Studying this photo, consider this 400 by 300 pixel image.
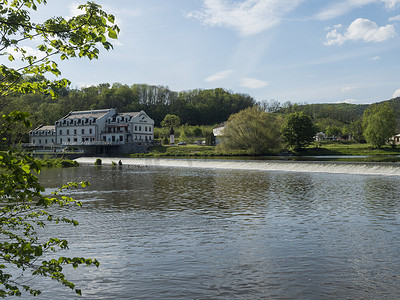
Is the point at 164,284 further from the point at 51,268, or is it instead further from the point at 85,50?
the point at 85,50

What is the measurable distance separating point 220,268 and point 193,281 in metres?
1.11

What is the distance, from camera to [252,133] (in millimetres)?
75312

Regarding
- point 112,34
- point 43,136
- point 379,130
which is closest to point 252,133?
point 379,130

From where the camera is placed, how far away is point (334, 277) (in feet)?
28.4

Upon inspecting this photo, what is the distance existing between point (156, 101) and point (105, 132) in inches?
2780

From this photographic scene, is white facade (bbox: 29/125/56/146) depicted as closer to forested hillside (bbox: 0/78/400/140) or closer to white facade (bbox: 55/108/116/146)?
white facade (bbox: 55/108/116/146)

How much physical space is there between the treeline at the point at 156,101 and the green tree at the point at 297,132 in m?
87.1

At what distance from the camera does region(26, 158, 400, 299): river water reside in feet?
26.5

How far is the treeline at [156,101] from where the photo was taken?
14875cm

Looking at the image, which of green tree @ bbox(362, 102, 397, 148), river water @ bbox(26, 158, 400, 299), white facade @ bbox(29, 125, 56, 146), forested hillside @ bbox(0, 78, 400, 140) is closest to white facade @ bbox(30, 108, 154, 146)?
→ white facade @ bbox(29, 125, 56, 146)

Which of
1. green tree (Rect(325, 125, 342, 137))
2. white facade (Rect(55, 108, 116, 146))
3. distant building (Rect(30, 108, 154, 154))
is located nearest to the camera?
distant building (Rect(30, 108, 154, 154))

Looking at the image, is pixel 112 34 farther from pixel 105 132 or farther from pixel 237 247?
pixel 105 132

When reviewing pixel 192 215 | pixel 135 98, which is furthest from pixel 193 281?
pixel 135 98

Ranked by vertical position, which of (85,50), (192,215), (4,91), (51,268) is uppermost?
(85,50)
